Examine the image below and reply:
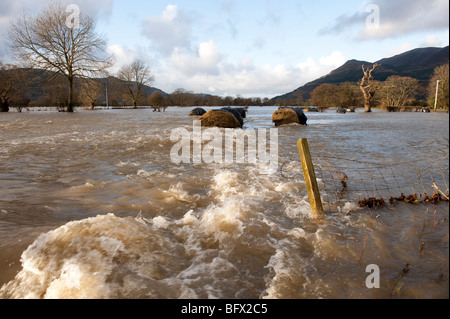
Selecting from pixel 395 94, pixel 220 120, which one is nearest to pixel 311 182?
pixel 220 120

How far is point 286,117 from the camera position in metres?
17.0

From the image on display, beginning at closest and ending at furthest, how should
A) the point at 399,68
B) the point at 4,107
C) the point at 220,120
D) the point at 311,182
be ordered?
the point at 311,182
the point at 220,120
the point at 4,107
the point at 399,68

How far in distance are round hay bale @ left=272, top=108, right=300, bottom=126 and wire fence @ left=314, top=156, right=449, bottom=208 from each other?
10.8 m

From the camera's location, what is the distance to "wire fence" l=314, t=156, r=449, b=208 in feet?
13.0

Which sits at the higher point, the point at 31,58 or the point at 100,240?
the point at 31,58

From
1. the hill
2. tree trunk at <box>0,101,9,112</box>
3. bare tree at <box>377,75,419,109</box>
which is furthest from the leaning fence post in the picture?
the hill

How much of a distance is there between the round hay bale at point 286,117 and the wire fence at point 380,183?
10770 millimetres

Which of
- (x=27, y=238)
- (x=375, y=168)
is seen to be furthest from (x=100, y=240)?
(x=375, y=168)

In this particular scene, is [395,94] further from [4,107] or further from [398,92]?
[4,107]

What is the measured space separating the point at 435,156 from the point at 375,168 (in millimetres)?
2611

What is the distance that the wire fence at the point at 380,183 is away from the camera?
3964 mm

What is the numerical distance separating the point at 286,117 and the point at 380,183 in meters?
12.6

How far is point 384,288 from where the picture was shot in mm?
2049
